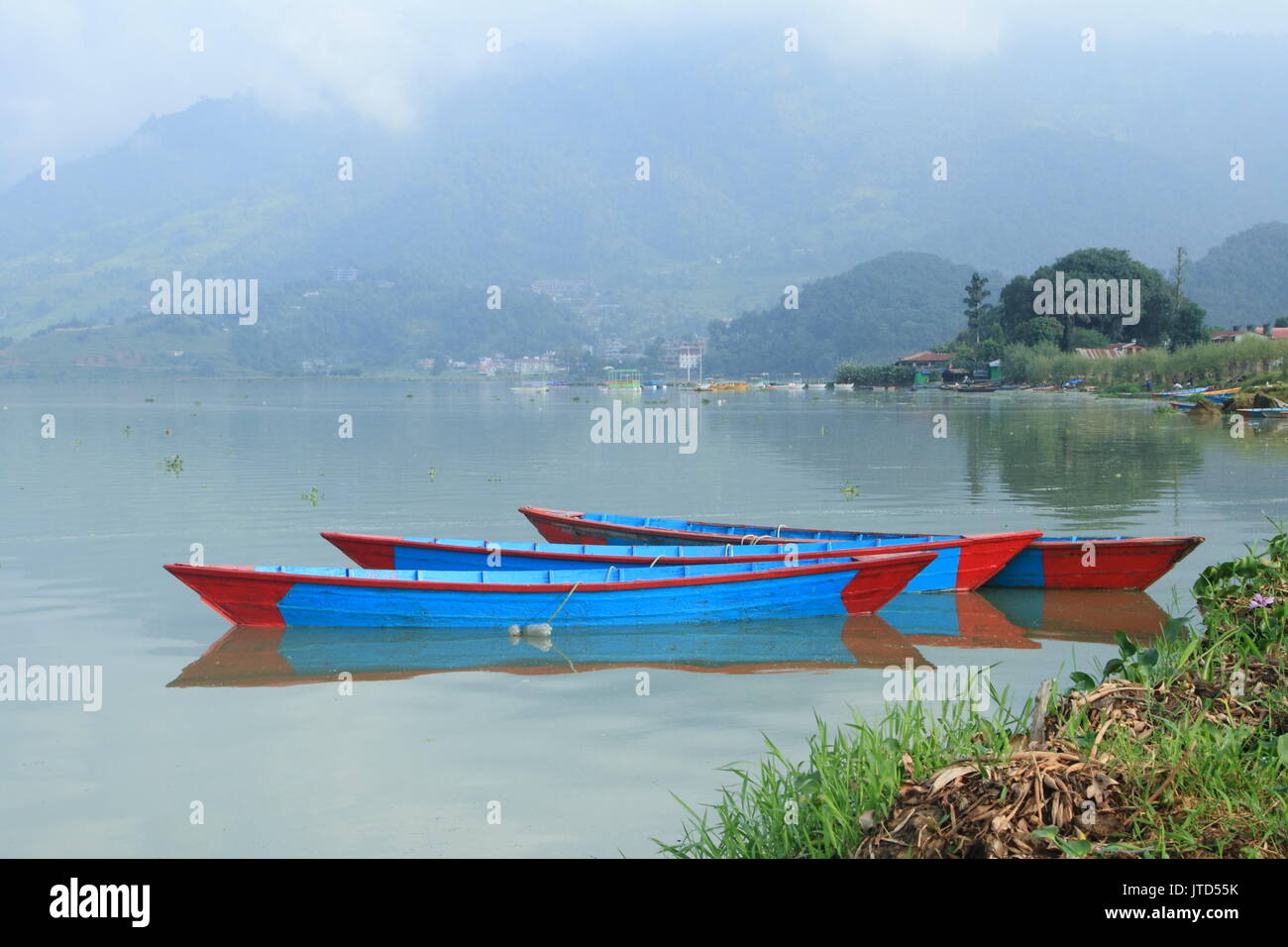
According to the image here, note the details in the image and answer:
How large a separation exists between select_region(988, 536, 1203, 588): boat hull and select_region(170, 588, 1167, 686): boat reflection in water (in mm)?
803

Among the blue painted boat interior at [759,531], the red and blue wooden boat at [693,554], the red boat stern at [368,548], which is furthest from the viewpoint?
the red boat stern at [368,548]

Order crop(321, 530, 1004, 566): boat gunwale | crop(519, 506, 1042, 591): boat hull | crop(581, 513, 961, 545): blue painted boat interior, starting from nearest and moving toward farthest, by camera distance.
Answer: crop(321, 530, 1004, 566): boat gunwale → crop(519, 506, 1042, 591): boat hull → crop(581, 513, 961, 545): blue painted boat interior

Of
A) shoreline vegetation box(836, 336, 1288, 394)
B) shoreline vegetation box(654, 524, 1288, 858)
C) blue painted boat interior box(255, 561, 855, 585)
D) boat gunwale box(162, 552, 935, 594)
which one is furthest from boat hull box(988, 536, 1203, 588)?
shoreline vegetation box(836, 336, 1288, 394)

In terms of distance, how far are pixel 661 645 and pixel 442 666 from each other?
2.62m

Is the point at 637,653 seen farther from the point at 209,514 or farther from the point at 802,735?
the point at 209,514

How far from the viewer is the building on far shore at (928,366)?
524 ft

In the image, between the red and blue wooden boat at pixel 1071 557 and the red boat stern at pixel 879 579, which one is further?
the red and blue wooden boat at pixel 1071 557

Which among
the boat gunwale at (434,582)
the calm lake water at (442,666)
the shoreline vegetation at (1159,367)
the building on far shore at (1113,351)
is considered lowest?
the calm lake water at (442,666)

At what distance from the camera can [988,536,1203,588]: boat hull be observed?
1793cm

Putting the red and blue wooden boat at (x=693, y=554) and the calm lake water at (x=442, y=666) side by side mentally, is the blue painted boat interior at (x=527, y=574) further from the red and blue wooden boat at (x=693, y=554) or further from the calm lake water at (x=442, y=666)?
the red and blue wooden boat at (x=693, y=554)

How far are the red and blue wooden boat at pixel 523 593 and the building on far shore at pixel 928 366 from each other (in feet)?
473

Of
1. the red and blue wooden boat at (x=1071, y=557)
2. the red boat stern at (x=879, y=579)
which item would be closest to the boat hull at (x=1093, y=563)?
the red and blue wooden boat at (x=1071, y=557)

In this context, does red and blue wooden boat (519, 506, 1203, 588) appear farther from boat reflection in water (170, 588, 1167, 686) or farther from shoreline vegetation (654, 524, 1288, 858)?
shoreline vegetation (654, 524, 1288, 858)

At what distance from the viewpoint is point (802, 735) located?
11578 millimetres
